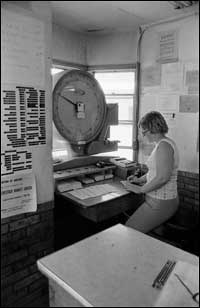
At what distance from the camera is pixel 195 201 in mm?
2061

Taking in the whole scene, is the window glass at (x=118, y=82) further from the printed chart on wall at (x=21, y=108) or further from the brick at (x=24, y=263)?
the brick at (x=24, y=263)

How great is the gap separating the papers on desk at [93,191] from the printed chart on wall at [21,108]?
0.33m

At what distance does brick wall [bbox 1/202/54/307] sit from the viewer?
1341 millimetres

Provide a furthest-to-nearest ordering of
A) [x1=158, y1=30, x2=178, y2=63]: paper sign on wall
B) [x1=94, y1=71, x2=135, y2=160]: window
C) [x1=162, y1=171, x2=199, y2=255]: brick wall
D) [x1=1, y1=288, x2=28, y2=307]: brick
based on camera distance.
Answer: [x1=94, y1=71, x2=135, y2=160]: window → [x1=158, y1=30, x2=178, y2=63]: paper sign on wall → [x1=162, y1=171, x2=199, y2=255]: brick wall → [x1=1, y1=288, x2=28, y2=307]: brick

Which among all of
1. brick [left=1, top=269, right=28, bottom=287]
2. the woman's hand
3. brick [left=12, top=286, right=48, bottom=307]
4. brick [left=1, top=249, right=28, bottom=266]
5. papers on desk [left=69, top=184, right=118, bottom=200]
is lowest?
brick [left=12, top=286, right=48, bottom=307]

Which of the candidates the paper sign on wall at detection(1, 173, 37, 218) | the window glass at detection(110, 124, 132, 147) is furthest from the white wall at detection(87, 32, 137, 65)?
the paper sign on wall at detection(1, 173, 37, 218)

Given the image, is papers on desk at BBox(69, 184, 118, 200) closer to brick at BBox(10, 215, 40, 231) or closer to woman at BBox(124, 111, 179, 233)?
woman at BBox(124, 111, 179, 233)

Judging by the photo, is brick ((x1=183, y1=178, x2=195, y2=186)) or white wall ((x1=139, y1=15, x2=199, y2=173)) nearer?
white wall ((x1=139, y1=15, x2=199, y2=173))

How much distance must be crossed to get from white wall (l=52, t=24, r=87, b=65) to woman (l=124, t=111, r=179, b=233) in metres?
1.04

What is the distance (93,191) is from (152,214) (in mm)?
415

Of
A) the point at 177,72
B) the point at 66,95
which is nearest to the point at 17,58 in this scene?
the point at 66,95

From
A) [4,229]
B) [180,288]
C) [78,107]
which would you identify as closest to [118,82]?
[78,107]

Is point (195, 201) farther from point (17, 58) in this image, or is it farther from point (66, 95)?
point (17, 58)

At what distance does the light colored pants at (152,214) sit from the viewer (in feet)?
5.50
